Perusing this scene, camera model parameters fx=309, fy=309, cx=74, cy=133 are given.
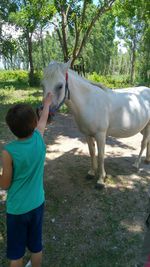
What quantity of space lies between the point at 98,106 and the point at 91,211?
5.14ft

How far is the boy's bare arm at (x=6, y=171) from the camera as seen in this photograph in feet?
7.30

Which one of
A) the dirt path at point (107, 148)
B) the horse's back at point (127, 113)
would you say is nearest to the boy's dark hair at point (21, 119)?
the horse's back at point (127, 113)

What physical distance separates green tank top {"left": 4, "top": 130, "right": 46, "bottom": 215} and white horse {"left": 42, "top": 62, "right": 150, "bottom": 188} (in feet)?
5.55

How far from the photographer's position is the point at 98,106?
4734 mm

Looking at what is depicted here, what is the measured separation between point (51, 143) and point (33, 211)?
476 centimetres

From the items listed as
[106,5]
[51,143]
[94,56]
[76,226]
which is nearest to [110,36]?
[94,56]

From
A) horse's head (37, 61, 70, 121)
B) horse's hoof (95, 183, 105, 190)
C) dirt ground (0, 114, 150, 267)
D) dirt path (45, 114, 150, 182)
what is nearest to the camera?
dirt ground (0, 114, 150, 267)

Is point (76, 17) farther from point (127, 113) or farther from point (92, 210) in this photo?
point (92, 210)

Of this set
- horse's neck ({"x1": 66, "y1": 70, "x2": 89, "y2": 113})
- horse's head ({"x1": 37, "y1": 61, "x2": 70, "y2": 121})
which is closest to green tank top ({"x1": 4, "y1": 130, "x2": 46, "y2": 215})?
horse's head ({"x1": 37, "y1": 61, "x2": 70, "y2": 121})

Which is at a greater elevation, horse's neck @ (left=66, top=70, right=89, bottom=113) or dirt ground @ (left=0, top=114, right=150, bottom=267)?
horse's neck @ (left=66, top=70, right=89, bottom=113)

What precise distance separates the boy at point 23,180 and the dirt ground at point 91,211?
35.1 inches

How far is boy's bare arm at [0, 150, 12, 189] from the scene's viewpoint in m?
2.23

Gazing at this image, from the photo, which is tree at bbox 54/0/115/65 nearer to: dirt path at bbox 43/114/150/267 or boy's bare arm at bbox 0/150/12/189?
dirt path at bbox 43/114/150/267

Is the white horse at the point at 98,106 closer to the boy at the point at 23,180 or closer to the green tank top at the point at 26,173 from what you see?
the boy at the point at 23,180
